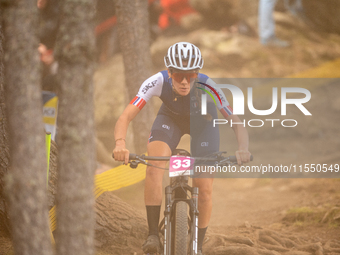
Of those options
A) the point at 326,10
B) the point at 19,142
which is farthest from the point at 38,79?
the point at 326,10

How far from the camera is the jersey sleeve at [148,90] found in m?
4.54

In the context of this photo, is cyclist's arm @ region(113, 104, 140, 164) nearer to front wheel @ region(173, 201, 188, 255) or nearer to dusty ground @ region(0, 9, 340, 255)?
front wheel @ region(173, 201, 188, 255)

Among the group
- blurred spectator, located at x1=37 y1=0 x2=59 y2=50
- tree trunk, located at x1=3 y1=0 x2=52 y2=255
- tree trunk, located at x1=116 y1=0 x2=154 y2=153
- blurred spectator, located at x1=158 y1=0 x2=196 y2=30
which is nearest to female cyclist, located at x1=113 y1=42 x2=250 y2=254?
tree trunk, located at x1=3 y1=0 x2=52 y2=255

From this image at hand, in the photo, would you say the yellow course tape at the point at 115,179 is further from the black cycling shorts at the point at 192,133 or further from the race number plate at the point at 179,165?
the race number plate at the point at 179,165

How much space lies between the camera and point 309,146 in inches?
460

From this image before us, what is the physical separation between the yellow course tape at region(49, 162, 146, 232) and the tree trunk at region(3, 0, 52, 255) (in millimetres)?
2002

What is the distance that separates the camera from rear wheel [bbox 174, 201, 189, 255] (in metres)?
3.73

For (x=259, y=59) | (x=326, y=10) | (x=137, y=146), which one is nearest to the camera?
(x=137, y=146)

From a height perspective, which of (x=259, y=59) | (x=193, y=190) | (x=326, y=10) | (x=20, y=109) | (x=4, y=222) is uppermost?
(x=326, y=10)

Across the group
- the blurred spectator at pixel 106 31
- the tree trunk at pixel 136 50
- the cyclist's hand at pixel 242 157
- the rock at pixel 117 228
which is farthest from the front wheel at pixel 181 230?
the blurred spectator at pixel 106 31

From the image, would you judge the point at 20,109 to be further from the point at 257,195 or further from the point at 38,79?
the point at 257,195

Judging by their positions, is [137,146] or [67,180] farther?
[137,146]

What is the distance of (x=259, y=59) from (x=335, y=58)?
3.12 m

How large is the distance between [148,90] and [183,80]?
18.7 inches
